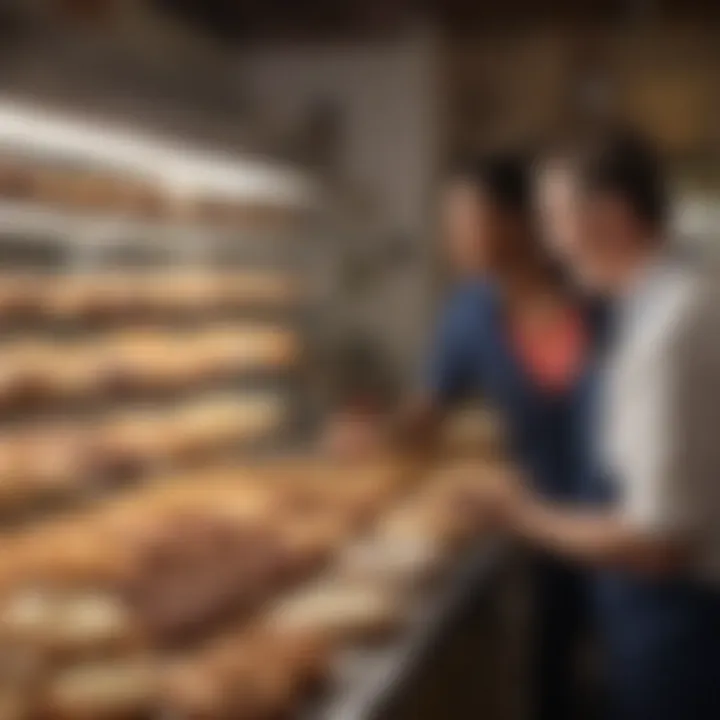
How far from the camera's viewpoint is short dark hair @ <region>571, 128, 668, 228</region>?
1.85 m

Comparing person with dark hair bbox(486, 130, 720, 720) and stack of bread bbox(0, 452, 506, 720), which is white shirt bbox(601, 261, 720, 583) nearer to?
person with dark hair bbox(486, 130, 720, 720)

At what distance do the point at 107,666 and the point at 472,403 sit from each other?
1533mm

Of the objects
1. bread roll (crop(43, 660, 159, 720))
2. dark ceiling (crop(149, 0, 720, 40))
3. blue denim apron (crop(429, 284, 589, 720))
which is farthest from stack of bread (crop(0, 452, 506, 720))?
dark ceiling (crop(149, 0, 720, 40))

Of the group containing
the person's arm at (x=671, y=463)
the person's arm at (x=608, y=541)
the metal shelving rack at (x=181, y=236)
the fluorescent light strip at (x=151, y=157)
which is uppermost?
the fluorescent light strip at (x=151, y=157)

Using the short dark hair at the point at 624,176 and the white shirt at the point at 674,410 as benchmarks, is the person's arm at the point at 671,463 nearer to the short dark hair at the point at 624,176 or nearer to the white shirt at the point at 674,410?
the white shirt at the point at 674,410

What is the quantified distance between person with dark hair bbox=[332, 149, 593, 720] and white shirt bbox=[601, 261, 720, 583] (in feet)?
2.23

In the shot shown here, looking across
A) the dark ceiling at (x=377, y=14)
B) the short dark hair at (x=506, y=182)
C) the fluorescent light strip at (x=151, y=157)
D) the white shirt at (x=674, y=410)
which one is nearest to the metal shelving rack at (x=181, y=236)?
the fluorescent light strip at (x=151, y=157)

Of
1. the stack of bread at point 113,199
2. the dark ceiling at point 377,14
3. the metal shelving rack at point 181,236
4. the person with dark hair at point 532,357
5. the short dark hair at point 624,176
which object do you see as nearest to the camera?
the short dark hair at point 624,176

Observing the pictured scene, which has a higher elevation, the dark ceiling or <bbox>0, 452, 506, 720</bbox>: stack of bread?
the dark ceiling

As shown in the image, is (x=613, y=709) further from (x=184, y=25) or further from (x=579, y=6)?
(x=184, y=25)

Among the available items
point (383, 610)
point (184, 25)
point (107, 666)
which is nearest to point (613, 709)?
point (383, 610)

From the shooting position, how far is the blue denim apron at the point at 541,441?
256cm

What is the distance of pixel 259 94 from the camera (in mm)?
3223

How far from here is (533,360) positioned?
259cm
